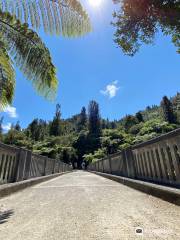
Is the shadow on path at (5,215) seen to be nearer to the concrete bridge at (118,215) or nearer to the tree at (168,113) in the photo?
the concrete bridge at (118,215)

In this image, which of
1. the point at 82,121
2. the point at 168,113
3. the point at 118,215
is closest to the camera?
the point at 118,215

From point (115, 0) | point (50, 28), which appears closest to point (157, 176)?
point (50, 28)

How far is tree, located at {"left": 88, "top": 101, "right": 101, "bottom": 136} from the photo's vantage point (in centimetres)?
8119

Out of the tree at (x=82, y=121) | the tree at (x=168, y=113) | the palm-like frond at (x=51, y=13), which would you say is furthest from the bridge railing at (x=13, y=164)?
the tree at (x=82, y=121)

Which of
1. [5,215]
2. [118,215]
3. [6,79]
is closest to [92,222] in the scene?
[118,215]

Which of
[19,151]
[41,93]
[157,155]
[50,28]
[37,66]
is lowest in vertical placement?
[157,155]

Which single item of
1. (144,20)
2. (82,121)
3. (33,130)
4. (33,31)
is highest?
(82,121)

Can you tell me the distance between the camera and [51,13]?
14.9 ft

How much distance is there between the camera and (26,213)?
2656 mm

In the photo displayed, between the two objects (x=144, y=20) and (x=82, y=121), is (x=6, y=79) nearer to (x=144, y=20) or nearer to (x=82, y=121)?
(x=144, y=20)

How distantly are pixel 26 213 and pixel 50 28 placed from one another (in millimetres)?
4279

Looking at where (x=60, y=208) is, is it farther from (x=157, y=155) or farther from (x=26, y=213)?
(x=157, y=155)

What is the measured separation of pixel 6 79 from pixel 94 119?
82.4 meters

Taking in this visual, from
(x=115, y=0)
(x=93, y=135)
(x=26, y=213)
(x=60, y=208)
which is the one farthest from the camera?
(x=93, y=135)
